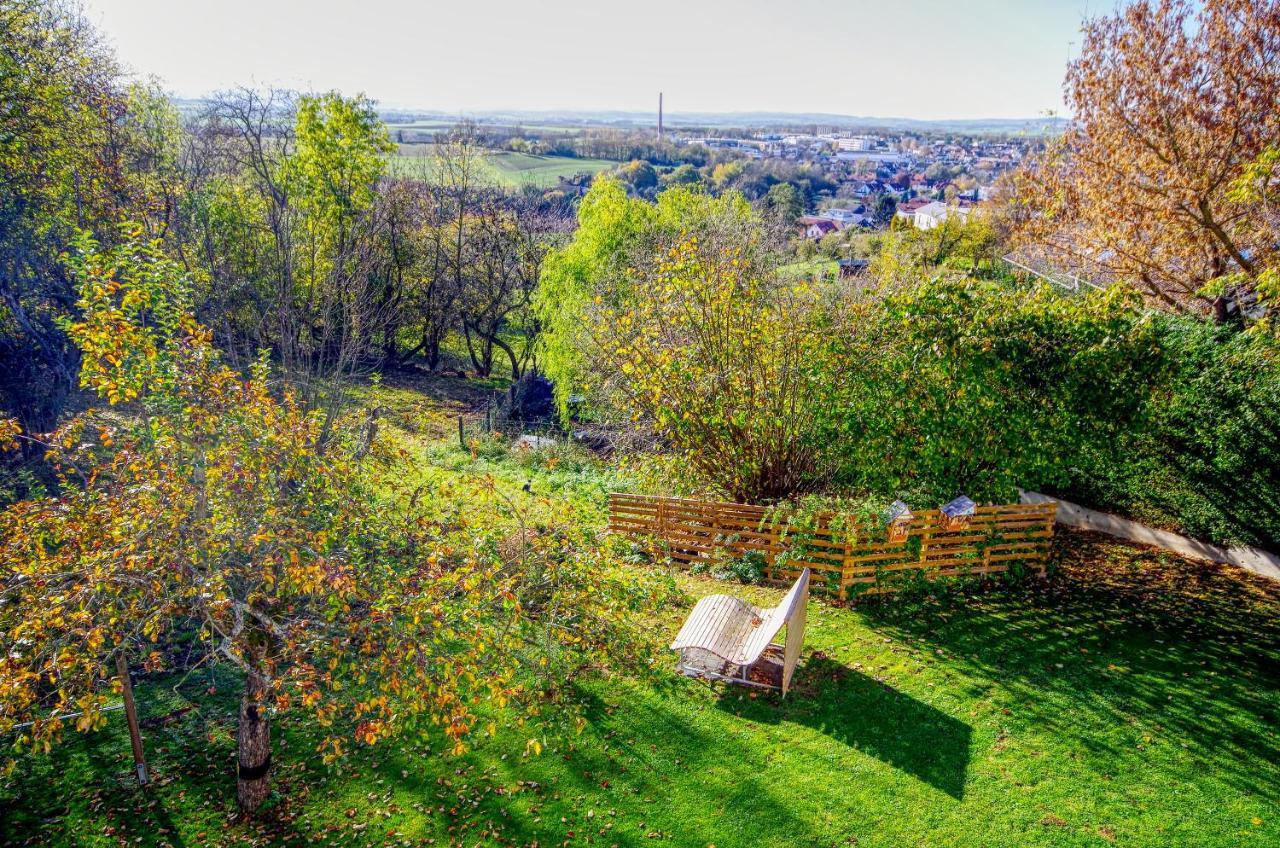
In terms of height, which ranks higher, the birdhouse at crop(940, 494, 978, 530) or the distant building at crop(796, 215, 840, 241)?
the distant building at crop(796, 215, 840, 241)

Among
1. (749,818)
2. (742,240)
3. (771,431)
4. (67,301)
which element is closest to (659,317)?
(771,431)

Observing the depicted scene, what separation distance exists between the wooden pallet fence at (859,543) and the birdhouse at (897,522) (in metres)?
0.10

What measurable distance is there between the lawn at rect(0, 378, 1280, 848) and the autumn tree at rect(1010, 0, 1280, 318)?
725cm

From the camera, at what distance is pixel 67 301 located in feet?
52.1

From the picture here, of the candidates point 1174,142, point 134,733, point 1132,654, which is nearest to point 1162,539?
point 1132,654

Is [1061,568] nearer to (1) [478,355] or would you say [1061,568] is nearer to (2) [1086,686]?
(2) [1086,686]

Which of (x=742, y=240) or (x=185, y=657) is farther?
(x=742, y=240)

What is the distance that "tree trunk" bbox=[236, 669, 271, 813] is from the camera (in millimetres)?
6938

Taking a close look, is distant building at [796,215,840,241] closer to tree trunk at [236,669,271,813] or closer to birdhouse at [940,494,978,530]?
birdhouse at [940,494,978,530]

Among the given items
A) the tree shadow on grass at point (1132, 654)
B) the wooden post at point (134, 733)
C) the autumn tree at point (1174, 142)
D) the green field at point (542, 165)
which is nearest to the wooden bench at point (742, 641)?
the tree shadow on grass at point (1132, 654)

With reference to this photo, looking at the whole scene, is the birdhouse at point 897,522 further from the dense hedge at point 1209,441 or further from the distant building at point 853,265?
the distant building at point 853,265

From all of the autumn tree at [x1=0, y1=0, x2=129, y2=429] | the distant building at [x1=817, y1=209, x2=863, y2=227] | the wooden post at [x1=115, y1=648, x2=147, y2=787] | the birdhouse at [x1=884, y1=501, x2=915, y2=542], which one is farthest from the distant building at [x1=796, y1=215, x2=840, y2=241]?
the wooden post at [x1=115, y1=648, x2=147, y2=787]

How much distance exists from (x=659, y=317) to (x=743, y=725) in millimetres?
7983

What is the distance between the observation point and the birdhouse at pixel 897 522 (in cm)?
1162
